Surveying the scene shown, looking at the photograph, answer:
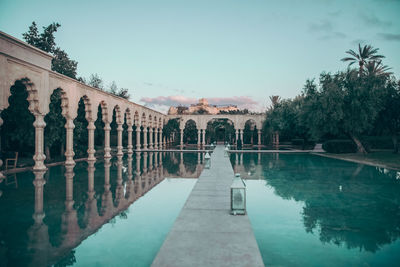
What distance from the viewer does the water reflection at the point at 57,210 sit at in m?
3.97

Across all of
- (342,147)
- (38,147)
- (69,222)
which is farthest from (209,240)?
(342,147)

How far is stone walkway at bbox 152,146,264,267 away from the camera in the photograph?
3.36 meters

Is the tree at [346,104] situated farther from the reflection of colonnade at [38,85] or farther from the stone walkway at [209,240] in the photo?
the stone walkway at [209,240]

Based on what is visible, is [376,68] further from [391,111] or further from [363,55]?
[391,111]

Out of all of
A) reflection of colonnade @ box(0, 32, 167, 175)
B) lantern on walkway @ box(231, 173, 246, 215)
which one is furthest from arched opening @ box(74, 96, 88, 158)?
lantern on walkway @ box(231, 173, 246, 215)

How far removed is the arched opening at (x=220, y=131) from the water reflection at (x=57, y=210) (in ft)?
109

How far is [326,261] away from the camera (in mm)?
3727

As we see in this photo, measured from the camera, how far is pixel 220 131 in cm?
4997

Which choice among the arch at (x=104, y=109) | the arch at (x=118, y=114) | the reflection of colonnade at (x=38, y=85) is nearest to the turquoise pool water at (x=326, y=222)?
the reflection of colonnade at (x=38, y=85)

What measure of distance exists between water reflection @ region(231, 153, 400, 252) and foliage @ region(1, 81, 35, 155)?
11.6 m

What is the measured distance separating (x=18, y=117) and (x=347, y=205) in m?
15.4

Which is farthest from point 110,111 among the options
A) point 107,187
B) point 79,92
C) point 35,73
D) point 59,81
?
point 107,187

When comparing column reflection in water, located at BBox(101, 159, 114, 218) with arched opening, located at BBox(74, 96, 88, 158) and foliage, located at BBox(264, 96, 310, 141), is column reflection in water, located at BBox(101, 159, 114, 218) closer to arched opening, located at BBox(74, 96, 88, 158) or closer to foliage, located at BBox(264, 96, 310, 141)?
arched opening, located at BBox(74, 96, 88, 158)

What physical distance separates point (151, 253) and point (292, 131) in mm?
27755
